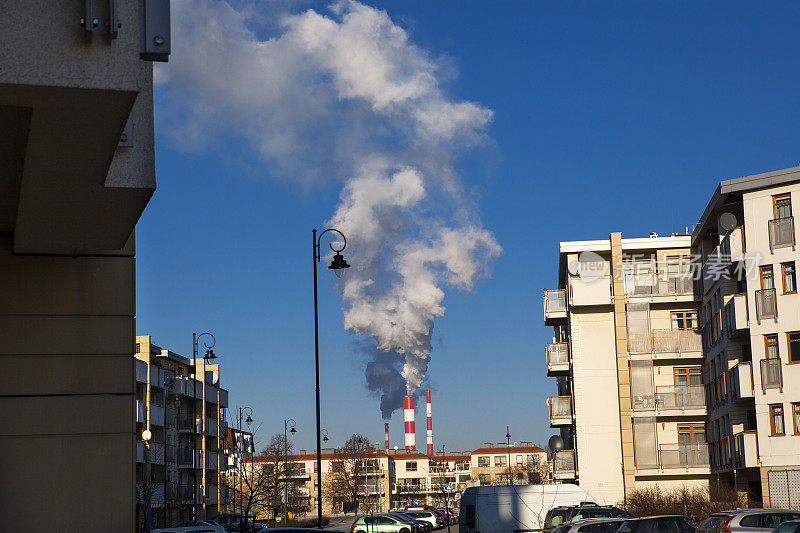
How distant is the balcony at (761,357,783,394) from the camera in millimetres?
36562

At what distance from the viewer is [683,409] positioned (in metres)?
48.3

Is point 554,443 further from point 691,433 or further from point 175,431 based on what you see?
point 175,431

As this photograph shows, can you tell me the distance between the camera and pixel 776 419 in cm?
3694

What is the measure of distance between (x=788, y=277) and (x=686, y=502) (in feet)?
35.2

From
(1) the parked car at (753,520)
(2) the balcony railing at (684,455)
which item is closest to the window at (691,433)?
(2) the balcony railing at (684,455)

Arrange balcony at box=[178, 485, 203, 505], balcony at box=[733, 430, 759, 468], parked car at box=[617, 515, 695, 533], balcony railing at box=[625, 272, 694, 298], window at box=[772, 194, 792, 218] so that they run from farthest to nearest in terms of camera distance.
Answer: balcony at box=[178, 485, 203, 505], balcony railing at box=[625, 272, 694, 298], window at box=[772, 194, 792, 218], balcony at box=[733, 430, 759, 468], parked car at box=[617, 515, 695, 533]

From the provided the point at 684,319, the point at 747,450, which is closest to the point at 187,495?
the point at 684,319

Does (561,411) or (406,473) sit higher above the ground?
(561,411)

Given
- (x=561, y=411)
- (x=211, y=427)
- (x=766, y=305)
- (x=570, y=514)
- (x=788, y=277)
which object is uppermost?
(x=788, y=277)

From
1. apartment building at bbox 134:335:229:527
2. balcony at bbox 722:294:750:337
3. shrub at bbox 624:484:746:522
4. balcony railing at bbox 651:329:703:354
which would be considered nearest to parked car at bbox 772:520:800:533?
shrub at bbox 624:484:746:522

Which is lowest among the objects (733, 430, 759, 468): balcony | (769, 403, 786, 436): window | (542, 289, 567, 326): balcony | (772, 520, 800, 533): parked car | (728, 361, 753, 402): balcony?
(772, 520, 800, 533): parked car

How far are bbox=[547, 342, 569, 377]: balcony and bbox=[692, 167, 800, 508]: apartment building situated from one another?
48.7 ft

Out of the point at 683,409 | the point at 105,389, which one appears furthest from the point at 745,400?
the point at 105,389

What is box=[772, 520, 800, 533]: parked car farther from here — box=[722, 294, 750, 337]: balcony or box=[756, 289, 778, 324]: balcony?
box=[722, 294, 750, 337]: balcony
